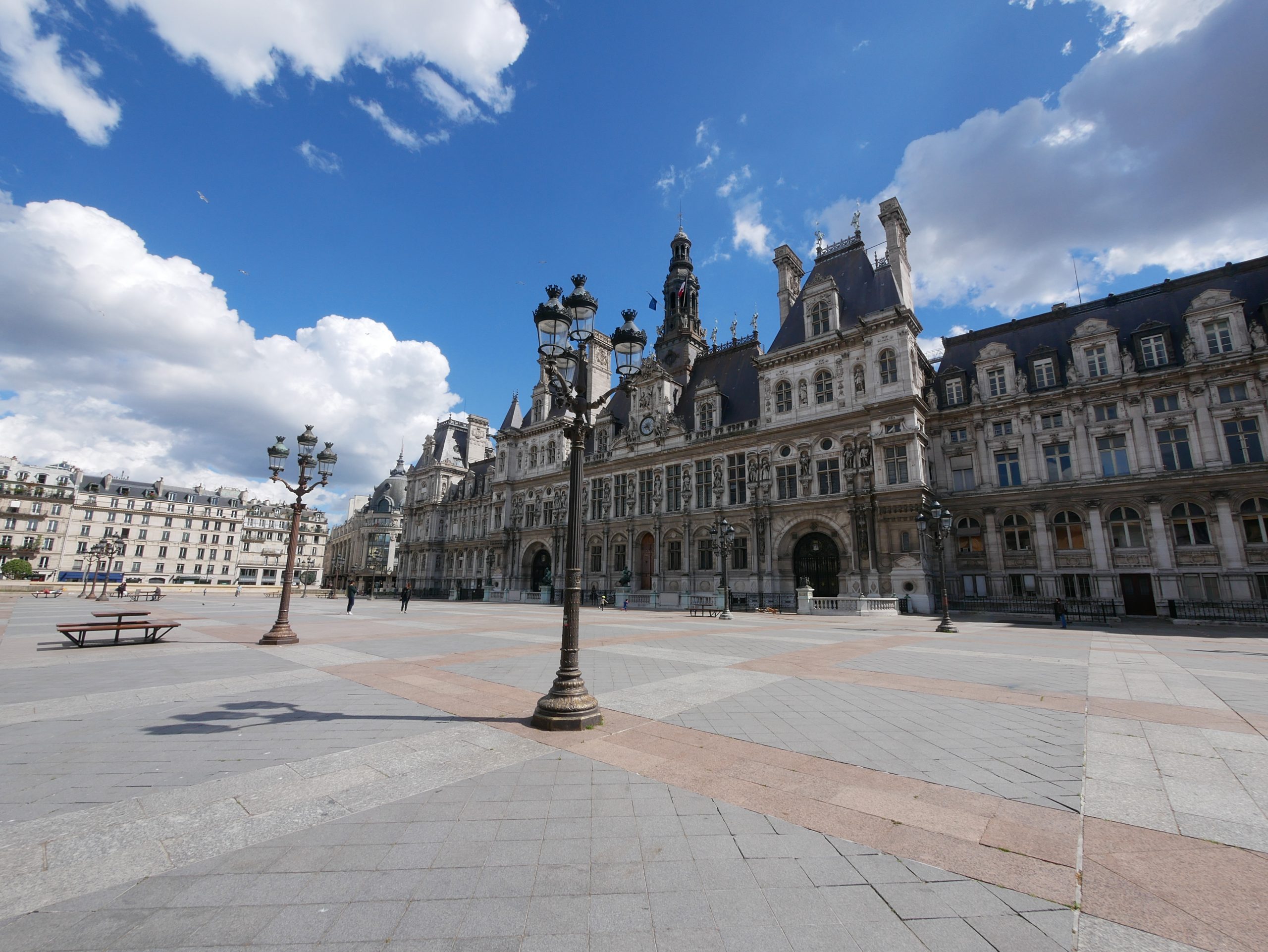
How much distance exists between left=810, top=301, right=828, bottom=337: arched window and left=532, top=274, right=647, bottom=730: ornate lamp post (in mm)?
28613

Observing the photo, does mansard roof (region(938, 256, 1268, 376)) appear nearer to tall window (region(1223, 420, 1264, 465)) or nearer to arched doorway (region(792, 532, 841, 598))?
tall window (region(1223, 420, 1264, 465))

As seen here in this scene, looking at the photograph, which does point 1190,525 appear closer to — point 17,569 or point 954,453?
point 954,453

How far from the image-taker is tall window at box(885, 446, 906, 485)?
2872cm

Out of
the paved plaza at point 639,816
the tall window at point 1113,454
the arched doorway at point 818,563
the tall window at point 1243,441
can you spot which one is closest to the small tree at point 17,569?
the paved plaza at point 639,816

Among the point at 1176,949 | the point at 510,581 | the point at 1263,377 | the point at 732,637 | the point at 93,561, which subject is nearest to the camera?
the point at 1176,949

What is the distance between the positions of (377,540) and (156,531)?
32.1 meters

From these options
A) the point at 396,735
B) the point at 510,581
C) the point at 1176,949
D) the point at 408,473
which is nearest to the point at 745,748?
the point at 1176,949

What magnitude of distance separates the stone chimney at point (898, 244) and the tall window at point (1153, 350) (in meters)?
11.3

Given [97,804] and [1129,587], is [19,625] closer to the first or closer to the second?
[97,804]

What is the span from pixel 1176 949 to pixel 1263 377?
34.4 m

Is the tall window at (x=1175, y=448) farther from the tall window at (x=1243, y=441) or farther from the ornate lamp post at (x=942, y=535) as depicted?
the ornate lamp post at (x=942, y=535)

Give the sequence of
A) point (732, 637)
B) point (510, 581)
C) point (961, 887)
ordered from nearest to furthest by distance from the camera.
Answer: point (961, 887), point (732, 637), point (510, 581)

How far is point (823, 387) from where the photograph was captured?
33156 millimetres

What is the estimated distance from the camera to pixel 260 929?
8.71 ft
